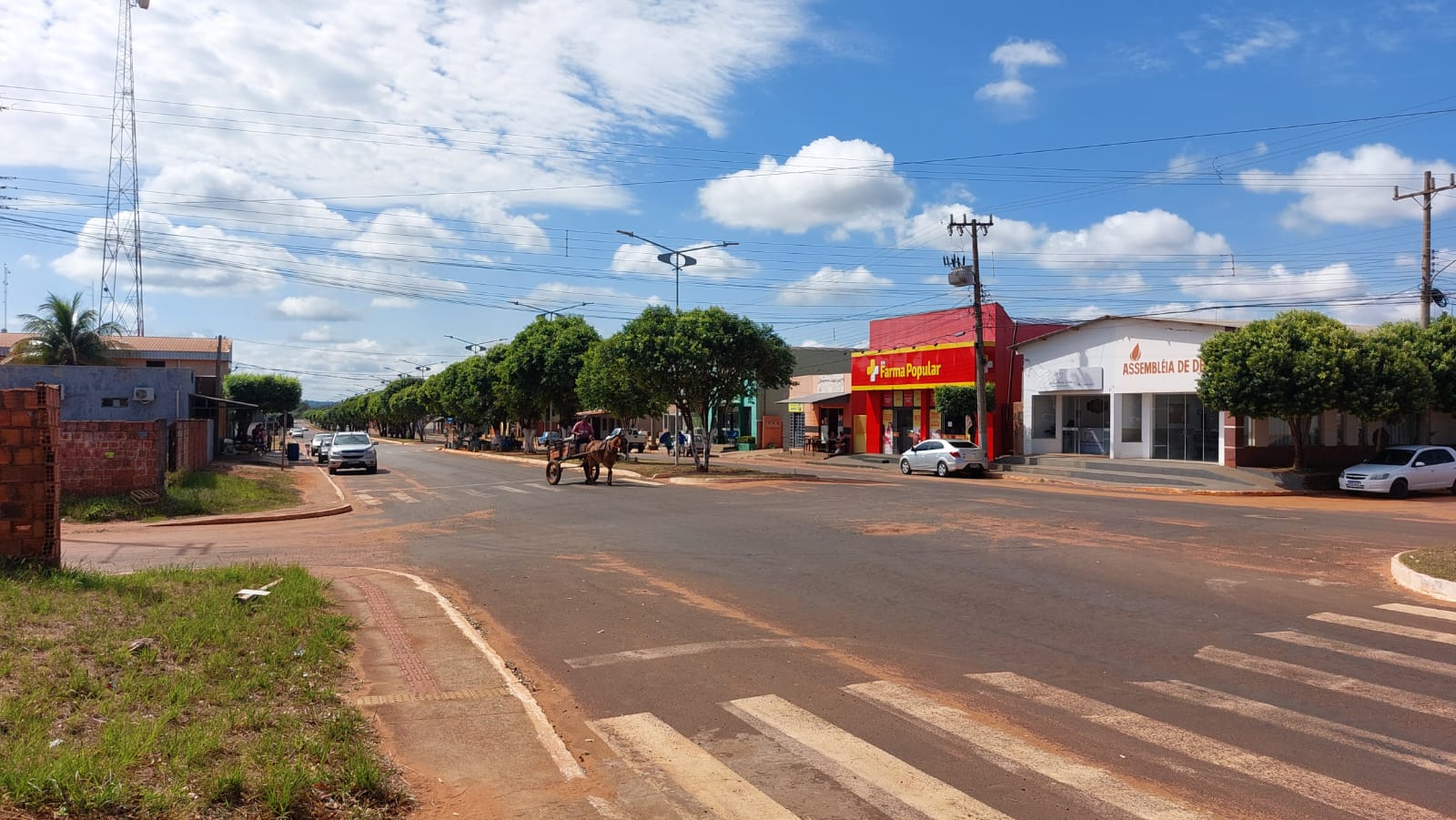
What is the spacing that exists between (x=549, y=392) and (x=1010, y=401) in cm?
2286

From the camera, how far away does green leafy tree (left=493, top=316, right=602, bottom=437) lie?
1929 inches

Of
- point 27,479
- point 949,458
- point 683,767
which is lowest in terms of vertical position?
point 683,767

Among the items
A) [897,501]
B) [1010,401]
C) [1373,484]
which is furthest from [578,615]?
[1010,401]

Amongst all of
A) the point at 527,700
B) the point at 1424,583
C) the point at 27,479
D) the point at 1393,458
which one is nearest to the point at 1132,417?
the point at 1393,458

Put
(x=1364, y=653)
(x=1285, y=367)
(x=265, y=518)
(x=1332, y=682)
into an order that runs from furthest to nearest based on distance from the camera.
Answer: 1. (x=1285, y=367)
2. (x=265, y=518)
3. (x=1364, y=653)
4. (x=1332, y=682)

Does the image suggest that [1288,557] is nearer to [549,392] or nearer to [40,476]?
[40,476]

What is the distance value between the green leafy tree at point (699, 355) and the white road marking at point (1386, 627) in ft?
78.2

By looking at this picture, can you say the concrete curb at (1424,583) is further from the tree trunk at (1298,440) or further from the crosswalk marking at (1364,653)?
the tree trunk at (1298,440)

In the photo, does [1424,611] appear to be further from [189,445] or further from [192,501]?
[189,445]

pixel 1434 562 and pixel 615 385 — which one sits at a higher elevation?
pixel 615 385

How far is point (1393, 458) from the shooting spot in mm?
28000

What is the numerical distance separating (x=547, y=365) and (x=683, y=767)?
4446 cm

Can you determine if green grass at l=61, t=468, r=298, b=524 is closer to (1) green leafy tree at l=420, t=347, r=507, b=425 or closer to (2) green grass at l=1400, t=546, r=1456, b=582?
(2) green grass at l=1400, t=546, r=1456, b=582

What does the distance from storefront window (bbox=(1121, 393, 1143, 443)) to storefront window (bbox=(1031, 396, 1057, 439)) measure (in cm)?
413
